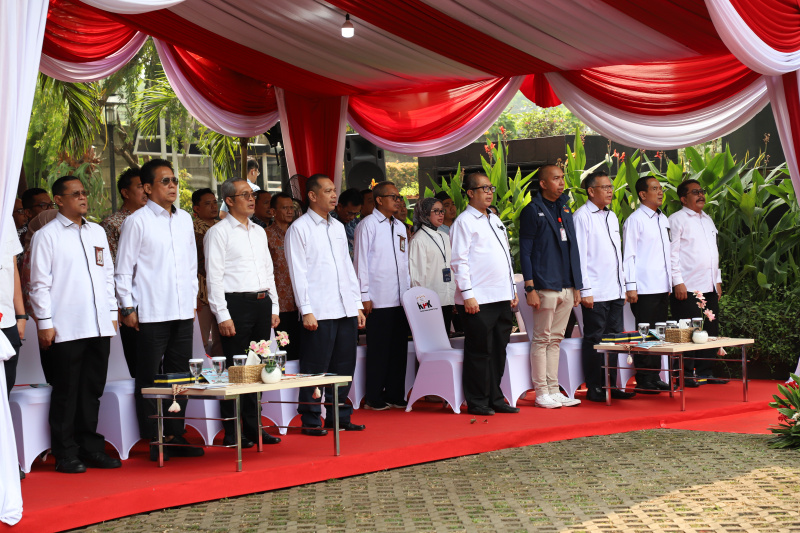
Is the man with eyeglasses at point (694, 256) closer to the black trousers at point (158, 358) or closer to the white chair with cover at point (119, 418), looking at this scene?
the black trousers at point (158, 358)

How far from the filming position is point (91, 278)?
4.95m

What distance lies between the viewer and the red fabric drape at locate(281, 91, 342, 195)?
318 inches

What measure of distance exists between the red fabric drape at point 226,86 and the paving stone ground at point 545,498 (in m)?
3.77

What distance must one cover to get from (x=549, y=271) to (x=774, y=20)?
213 centimetres

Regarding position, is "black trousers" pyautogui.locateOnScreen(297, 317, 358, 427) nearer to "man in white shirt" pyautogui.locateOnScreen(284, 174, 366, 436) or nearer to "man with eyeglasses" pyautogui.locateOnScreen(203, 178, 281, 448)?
"man in white shirt" pyautogui.locateOnScreen(284, 174, 366, 436)

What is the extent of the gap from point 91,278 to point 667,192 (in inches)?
221

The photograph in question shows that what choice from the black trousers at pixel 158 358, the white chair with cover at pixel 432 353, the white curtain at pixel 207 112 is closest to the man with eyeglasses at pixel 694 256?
the white chair with cover at pixel 432 353

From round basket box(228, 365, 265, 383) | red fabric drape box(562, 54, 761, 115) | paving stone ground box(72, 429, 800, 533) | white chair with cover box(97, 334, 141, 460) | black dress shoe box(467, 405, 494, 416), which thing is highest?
red fabric drape box(562, 54, 761, 115)

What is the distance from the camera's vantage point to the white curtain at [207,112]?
24.3ft

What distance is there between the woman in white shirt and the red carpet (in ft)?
2.96

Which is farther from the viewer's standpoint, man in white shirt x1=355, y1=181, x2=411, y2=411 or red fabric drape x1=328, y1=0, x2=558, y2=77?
man in white shirt x1=355, y1=181, x2=411, y2=411

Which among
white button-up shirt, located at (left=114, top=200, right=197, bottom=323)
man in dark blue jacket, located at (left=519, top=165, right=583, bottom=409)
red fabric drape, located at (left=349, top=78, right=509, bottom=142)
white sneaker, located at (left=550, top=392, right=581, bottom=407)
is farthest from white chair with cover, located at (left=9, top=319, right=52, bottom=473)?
red fabric drape, located at (left=349, top=78, right=509, bottom=142)

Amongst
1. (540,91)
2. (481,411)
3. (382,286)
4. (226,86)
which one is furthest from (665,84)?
(226,86)

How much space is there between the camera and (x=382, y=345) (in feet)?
22.5
